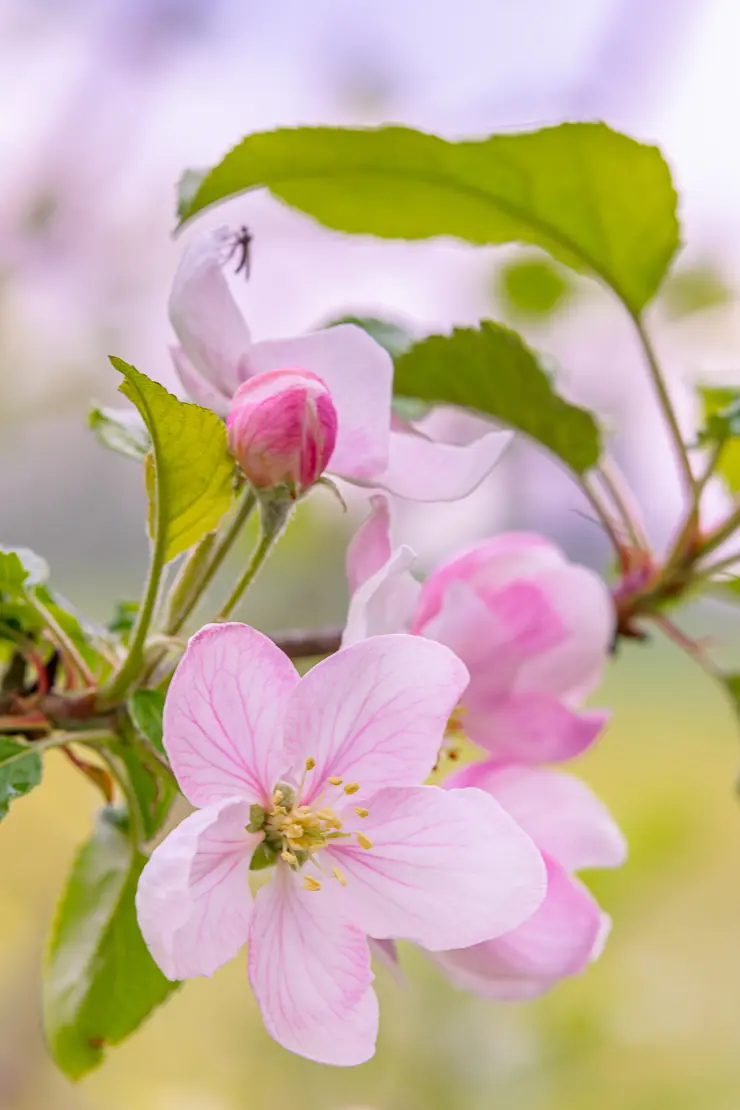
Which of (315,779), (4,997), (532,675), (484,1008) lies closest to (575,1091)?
(484,1008)

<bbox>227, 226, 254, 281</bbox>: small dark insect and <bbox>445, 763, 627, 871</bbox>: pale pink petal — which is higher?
<bbox>227, 226, 254, 281</bbox>: small dark insect

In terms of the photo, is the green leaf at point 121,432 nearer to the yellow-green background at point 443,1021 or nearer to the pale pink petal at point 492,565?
the pale pink petal at point 492,565

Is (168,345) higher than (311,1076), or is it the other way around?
(168,345)

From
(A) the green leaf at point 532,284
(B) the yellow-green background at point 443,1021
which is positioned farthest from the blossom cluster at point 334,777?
(B) the yellow-green background at point 443,1021

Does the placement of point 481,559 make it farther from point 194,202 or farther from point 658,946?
point 658,946

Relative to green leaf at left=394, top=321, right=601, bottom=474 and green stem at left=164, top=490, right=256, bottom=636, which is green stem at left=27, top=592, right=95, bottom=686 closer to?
green stem at left=164, top=490, right=256, bottom=636

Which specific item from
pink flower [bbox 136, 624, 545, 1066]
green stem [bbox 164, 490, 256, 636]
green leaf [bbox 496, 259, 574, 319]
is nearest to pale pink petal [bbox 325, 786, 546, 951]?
pink flower [bbox 136, 624, 545, 1066]

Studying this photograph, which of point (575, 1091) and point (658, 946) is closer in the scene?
point (575, 1091)
